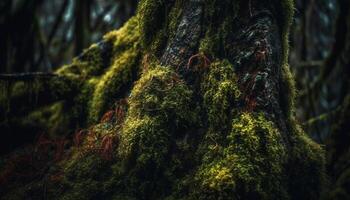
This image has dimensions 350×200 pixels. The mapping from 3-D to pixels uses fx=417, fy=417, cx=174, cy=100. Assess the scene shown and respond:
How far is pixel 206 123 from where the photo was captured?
11.3 feet

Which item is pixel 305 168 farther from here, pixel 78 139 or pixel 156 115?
pixel 78 139

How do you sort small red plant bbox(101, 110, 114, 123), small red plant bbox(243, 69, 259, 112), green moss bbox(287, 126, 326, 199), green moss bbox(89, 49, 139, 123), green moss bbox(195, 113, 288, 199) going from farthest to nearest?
green moss bbox(89, 49, 139, 123) < small red plant bbox(101, 110, 114, 123) < green moss bbox(287, 126, 326, 199) < small red plant bbox(243, 69, 259, 112) < green moss bbox(195, 113, 288, 199)

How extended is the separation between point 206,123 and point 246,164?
54 centimetres

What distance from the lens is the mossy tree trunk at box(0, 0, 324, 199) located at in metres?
3.15

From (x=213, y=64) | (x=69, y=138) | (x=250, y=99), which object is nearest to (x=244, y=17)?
(x=213, y=64)

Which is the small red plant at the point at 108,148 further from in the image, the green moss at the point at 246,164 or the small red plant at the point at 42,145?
the small red plant at the point at 42,145

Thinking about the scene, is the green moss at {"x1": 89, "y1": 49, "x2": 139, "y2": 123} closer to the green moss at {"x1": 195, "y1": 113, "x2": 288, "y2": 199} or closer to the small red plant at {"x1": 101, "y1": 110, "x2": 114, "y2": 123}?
the small red plant at {"x1": 101, "y1": 110, "x2": 114, "y2": 123}

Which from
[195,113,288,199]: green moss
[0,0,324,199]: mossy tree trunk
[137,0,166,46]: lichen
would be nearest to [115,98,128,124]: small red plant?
[0,0,324,199]: mossy tree trunk

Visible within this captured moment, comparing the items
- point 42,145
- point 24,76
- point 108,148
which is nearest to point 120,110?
point 108,148

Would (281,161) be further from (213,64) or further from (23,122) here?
(23,122)

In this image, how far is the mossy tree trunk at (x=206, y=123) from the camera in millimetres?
3154

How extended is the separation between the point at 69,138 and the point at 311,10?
14.6 ft

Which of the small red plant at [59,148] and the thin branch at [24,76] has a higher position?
the thin branch at [24,76]

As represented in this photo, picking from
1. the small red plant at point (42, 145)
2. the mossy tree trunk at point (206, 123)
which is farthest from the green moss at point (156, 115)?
the small red plant at point (42, 145)
